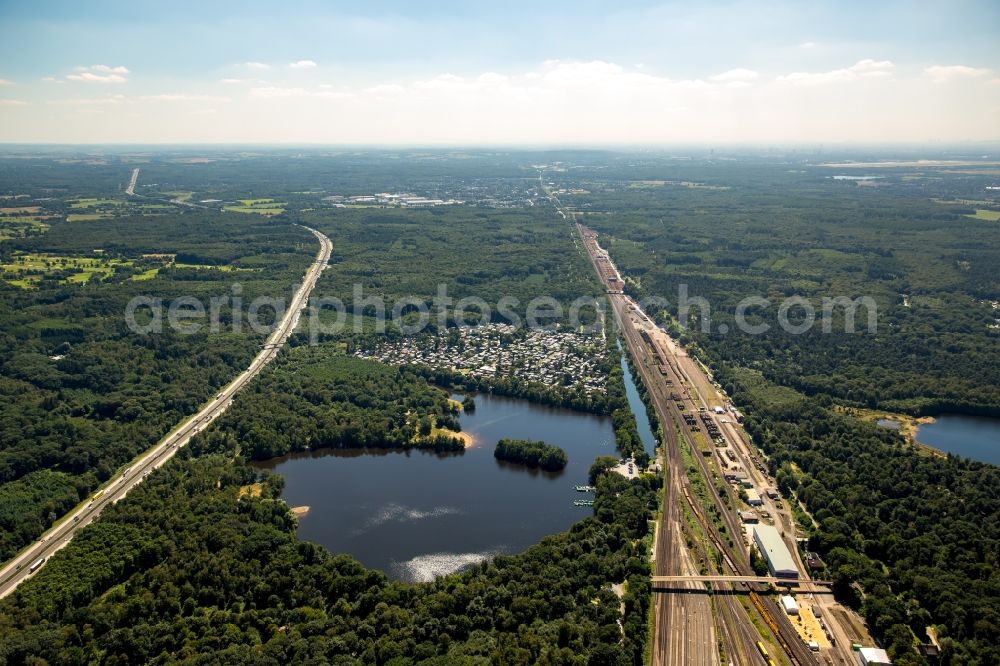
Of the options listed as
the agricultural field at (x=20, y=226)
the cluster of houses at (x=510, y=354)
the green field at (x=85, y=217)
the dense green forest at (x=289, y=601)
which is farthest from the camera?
the green field at (x=85, y=217)

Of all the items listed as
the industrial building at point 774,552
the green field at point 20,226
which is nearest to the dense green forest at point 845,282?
the industrial building at point 774,552

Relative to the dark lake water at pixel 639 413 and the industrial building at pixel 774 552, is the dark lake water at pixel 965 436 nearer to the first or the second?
the dark lake water at pixel 639 413

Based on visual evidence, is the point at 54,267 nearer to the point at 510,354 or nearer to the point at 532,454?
the point at 510,354

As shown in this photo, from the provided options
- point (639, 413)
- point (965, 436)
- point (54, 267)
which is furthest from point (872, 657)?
point (54, 267)

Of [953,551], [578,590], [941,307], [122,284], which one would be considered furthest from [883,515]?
[122,284]

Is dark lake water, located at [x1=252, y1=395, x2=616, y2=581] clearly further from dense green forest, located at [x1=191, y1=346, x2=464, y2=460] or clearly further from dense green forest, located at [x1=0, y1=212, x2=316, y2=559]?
dense green forest, located at [x1=0, y1=212, x2=316, y2=559]
